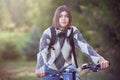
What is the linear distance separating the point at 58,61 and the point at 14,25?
292 mm

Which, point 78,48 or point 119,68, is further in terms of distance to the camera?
point 119,68

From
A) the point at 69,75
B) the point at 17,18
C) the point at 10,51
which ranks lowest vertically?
the point at 69,75

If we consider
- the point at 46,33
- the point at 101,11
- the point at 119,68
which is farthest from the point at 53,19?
the point at 119,68

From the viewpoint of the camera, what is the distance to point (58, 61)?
113 centimetres

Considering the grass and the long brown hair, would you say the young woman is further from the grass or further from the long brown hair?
the grass

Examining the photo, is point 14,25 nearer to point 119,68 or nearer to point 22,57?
point 22,57

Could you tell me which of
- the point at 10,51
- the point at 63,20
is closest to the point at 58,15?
the point at 63,20

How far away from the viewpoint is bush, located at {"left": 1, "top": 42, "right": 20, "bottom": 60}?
1332 millimetres

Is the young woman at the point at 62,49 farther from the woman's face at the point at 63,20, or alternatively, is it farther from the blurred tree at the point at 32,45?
the blurred tree at the point at 32,45

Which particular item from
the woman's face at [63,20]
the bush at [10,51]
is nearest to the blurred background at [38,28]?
the bush at [10,51]

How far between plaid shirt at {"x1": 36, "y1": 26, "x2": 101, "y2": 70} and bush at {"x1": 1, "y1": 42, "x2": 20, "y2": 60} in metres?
0.23

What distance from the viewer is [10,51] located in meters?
1.34

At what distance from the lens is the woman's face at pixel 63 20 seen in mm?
1137

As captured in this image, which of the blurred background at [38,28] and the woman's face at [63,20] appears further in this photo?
the blurred background at [38,28]
